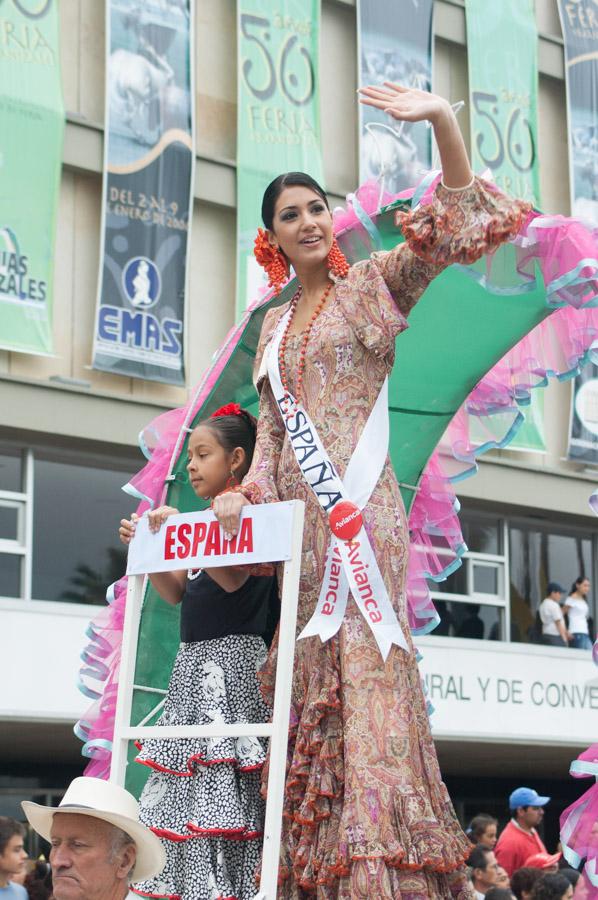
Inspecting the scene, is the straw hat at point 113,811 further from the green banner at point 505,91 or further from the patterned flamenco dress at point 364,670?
the green banner at point 505,91

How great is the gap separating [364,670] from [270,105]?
1369 cm

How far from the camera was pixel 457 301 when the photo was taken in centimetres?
514

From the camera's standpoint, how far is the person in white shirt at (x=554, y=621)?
18.3m

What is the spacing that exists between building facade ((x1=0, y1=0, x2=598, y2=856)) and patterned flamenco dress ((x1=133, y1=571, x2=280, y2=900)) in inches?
375

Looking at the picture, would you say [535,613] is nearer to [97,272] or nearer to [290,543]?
[97,272]

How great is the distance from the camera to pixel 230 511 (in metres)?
4.04

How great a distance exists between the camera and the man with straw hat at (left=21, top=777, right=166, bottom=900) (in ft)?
11.8

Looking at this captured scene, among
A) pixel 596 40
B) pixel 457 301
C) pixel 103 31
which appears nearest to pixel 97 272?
pixel 103 31

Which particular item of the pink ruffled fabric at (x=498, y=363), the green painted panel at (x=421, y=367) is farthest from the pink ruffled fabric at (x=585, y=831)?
the green painted panel at (x=421, y=367)

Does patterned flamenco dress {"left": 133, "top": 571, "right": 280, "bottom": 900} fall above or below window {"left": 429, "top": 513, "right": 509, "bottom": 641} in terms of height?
below

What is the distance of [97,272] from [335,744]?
1206 cm

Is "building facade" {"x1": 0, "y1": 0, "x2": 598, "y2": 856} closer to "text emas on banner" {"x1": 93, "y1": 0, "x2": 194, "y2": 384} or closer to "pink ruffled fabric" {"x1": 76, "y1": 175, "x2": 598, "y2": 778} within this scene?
"text emas on banner" {"x1": 93, "y1": 0, "x2": 194, "y2": 384}

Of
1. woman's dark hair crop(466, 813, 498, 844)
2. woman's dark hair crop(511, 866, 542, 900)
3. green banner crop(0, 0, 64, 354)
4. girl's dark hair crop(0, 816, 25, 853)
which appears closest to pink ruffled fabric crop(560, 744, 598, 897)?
woman's dark hair crop(511, 866, 542, 900)

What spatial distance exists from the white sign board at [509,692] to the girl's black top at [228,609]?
12.3 m
